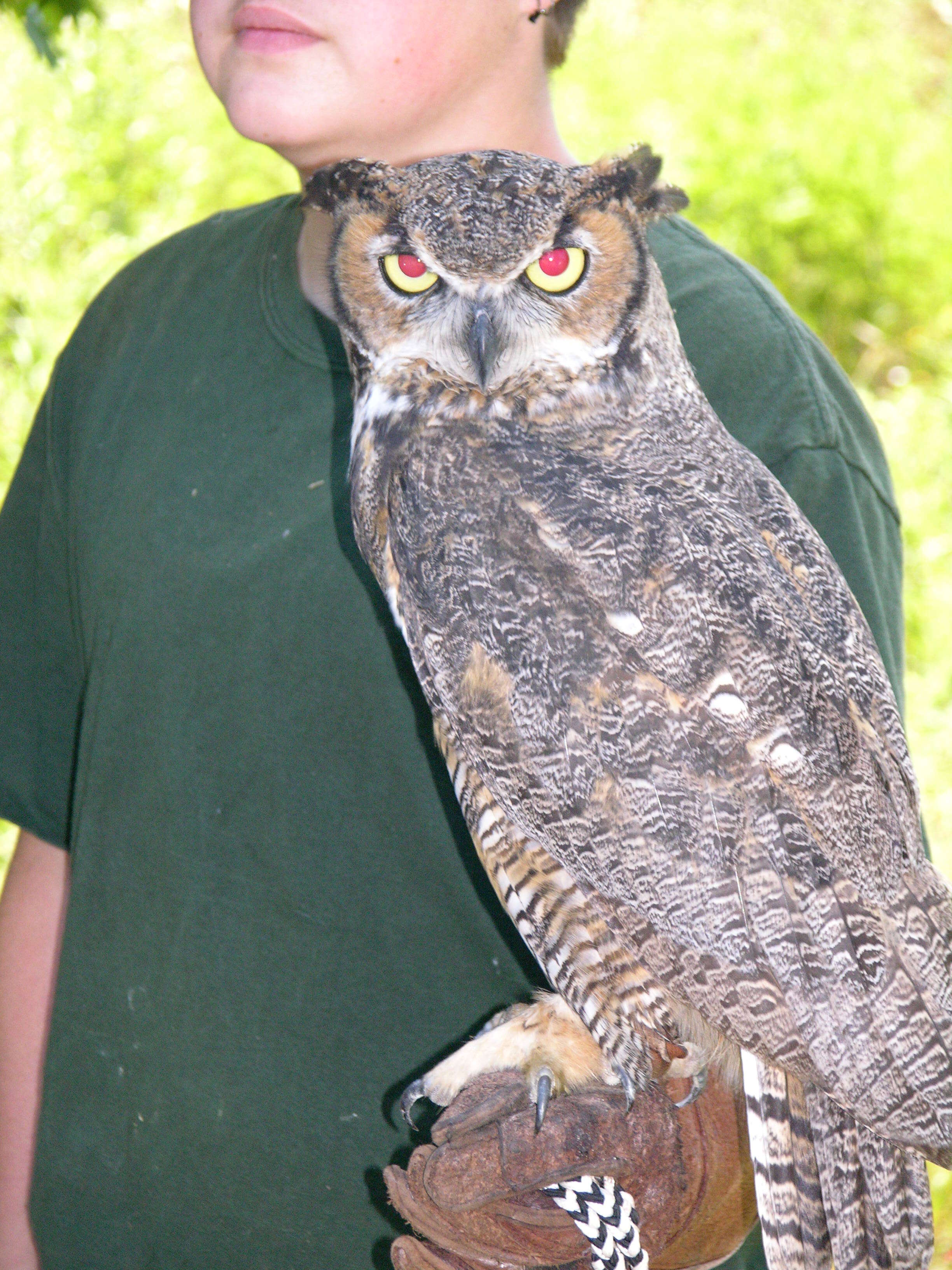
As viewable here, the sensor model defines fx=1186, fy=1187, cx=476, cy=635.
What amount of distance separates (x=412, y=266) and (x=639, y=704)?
57 centimetres

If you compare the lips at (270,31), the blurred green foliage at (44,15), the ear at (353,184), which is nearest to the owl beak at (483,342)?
the ear at (353,184)

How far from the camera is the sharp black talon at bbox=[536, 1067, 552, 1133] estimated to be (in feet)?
3.98

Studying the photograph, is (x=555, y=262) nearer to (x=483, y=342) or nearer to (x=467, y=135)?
(x=483, y=342)

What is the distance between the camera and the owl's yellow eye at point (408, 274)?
1373 mm

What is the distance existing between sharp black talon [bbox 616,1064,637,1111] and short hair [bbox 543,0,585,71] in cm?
134

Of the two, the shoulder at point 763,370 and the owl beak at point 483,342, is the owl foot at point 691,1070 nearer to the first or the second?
the shoulder at point 763,370

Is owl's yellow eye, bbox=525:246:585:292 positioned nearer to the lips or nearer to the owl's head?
the owl's head

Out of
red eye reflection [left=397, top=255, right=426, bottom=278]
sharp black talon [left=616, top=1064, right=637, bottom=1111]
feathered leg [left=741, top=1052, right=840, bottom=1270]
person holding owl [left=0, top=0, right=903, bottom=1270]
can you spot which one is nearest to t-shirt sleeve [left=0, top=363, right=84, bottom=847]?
person holding owl [left=0, top=0, right=903, bottom=1270]

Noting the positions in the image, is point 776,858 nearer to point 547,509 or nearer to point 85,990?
point 547,509

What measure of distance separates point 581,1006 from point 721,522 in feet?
1.75

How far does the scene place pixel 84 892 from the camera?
1595 mm

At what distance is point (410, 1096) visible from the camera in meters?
1.36

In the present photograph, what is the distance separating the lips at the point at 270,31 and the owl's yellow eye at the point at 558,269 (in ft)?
1.43

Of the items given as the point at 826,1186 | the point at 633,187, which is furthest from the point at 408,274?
the point at 826,1186
